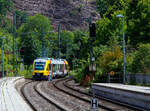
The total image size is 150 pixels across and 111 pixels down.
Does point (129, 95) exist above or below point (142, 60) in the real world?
below

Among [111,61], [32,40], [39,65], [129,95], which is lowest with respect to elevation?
[129,95]

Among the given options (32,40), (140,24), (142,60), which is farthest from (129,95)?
(32,40)

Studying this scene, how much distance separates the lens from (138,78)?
27.9 meters

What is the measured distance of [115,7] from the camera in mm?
59812

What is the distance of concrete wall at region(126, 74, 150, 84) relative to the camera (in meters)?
26.6

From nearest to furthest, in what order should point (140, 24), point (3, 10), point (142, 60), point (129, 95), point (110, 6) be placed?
point (129, 95), point (142, 60), point (140, 24), point (110, 6), point (3, 10)

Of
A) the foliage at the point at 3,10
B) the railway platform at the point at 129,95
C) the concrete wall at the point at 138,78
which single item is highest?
the foliage at the point at 3,10

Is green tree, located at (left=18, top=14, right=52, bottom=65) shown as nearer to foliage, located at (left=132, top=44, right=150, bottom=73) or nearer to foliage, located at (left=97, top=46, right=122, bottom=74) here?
foliage, located at (left=97, top=46, right=122, bottom=74)

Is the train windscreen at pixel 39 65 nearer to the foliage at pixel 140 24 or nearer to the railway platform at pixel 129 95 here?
the foliage at pixel 140 24

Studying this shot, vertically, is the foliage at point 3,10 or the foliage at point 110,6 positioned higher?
the foliage at point 3,10

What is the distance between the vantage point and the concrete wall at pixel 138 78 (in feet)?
87.4

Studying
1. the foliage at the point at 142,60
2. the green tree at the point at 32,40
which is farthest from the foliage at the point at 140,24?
the green tree at the point at 32,40

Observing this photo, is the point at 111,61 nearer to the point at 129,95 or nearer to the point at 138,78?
the point at 138,78

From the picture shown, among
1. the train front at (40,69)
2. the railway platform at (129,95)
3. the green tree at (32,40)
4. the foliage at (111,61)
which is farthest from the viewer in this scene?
the green tree at (32,40)
